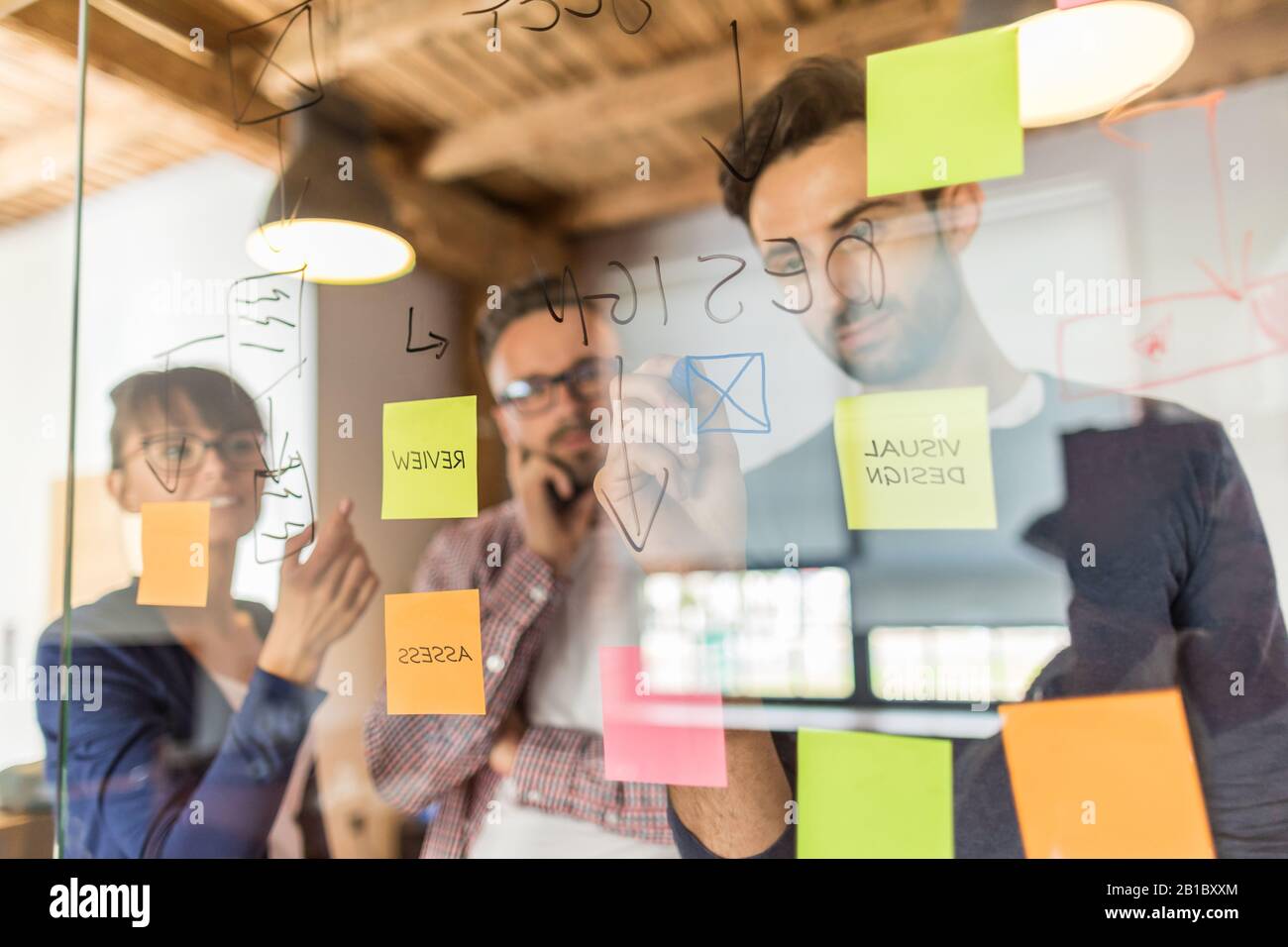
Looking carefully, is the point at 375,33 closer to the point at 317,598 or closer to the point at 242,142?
the point at 242,142

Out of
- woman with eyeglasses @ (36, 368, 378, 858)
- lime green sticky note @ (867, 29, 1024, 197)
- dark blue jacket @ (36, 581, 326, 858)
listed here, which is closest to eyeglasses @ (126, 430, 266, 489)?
woman with eyeglasses @ (36, 368, 378, 858)


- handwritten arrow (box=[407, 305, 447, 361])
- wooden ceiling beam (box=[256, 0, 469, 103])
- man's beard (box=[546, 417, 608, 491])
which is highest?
wooden ceiling beam (box=[256, 0, 469, 103])

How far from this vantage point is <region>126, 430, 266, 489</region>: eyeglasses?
33.5 inches

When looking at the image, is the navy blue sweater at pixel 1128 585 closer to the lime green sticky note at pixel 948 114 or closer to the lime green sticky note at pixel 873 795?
the lime green sticky note at pixel 873 795

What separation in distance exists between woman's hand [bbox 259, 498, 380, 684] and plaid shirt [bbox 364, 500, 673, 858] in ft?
0.24

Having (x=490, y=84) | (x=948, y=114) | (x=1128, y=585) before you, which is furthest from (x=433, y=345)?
(x=1128, y=585)

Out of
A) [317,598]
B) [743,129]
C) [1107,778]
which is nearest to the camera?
[1107,778]

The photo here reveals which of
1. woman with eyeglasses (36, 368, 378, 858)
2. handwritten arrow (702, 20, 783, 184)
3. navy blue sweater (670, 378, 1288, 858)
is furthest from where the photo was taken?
woman with eyeglasses (36, 368, 378, 858)

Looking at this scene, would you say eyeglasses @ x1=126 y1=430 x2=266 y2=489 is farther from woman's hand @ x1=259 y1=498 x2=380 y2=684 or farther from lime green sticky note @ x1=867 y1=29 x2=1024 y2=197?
lime green sticky note @ x1=867 y1=29 x2=1024 y2=197

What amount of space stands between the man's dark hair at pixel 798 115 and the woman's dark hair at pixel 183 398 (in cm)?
52

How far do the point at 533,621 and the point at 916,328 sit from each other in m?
0.43

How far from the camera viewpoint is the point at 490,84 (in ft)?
2.64

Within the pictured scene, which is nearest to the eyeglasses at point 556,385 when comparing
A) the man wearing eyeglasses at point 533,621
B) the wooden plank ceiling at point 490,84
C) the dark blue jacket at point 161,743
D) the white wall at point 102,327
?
the man wearing eyeglasses at point 533,621
